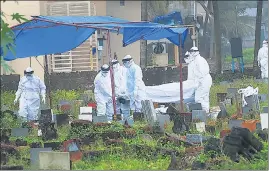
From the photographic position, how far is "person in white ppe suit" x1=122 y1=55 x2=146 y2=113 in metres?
20.8

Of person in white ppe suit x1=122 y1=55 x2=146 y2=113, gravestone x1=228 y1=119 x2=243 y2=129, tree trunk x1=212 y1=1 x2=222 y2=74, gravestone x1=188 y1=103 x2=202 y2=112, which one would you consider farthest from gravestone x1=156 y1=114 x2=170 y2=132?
tree trunk x1=212 y1=1 x2=222 y2=74

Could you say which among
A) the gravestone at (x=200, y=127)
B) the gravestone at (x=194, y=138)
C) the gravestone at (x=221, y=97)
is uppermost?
the gravestone at (x=221, y=97)

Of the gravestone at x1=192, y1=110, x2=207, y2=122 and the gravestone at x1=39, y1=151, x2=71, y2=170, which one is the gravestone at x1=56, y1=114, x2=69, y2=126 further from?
the gravestone at x1=39, y1=151, x2=71, y2=170

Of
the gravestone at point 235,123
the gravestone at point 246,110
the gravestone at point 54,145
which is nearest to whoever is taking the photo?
the gravestone at point 54,145

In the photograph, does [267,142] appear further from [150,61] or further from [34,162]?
[150,61]

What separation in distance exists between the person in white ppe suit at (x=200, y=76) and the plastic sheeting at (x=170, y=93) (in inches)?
10.1

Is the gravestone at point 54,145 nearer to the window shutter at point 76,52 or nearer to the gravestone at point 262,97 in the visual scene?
the gravestone at point 262,97

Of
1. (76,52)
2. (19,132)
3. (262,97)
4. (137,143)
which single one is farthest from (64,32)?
(76,52)

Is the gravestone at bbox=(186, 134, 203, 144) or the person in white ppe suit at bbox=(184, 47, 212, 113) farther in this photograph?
the person in white ppe suit at bbox=(184, 47, 212, 113)

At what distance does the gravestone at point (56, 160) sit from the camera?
12.3 m

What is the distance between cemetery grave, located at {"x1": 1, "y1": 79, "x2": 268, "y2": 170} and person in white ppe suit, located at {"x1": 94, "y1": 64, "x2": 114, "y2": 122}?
233 cm

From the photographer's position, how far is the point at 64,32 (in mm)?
18797

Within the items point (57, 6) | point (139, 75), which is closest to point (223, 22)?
point (57, 6)

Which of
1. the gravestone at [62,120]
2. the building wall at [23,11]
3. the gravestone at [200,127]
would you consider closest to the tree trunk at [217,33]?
the building wall at [23,11]
